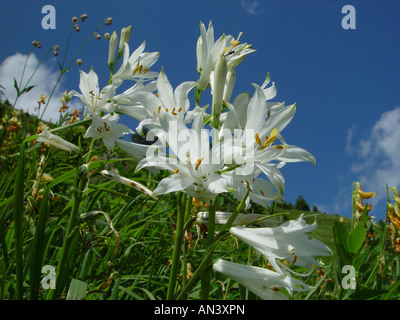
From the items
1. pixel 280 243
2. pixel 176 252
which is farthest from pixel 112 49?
pixel 280 243

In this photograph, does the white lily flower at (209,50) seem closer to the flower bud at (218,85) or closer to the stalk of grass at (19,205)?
the flower bud at (218,85)


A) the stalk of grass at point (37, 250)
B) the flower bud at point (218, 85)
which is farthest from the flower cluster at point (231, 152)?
the stalk of grass at point (37, 250)

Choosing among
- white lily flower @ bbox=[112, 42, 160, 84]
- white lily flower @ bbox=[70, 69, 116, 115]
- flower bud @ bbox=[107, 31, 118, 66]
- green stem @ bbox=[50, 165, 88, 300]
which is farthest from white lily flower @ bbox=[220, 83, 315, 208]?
flower bud @ bbox=[107, 31, 118, 66]

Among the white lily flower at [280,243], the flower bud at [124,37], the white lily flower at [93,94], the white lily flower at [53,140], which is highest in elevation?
the flower bud at [124,37]

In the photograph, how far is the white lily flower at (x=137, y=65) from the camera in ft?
5.36

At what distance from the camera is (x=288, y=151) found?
1095 millimetres

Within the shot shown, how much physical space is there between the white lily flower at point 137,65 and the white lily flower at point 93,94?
0.38 feet

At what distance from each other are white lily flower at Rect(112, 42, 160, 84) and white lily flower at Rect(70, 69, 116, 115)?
12 centimetres

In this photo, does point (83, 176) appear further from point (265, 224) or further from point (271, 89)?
point (271, 89)

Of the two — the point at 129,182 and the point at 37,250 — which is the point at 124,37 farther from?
the point at 37,250

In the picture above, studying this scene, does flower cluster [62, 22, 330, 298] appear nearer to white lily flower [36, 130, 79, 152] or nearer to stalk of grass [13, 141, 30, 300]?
white lily flower [36, 130, 79, 152]

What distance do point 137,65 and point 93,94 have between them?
271 mm
